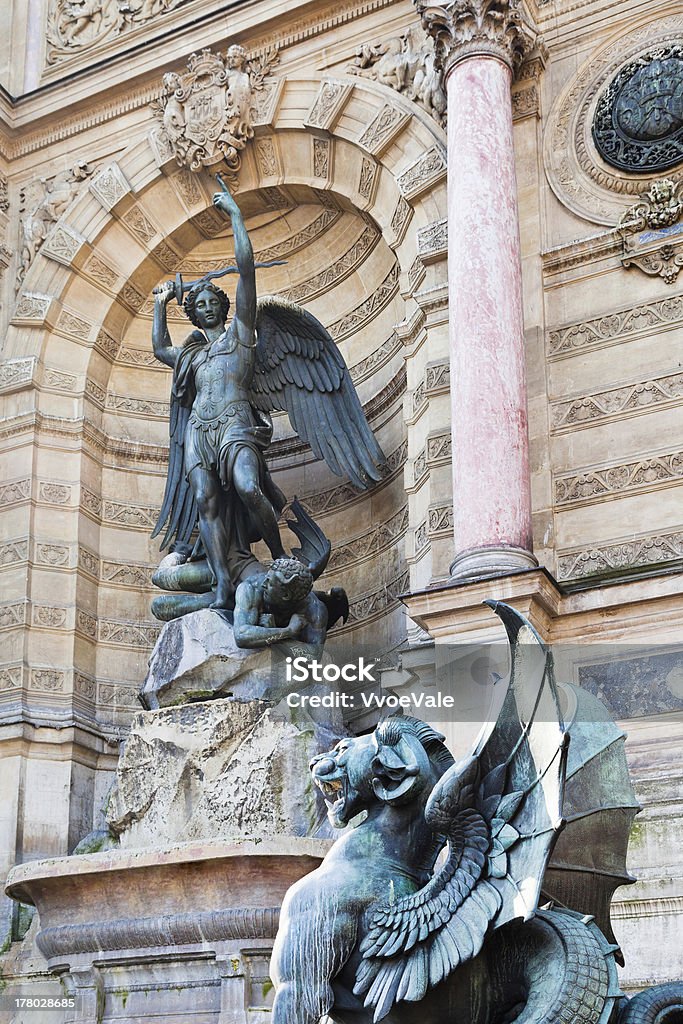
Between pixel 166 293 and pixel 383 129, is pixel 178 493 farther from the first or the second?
pixel 383 129

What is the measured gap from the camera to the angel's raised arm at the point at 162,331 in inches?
393

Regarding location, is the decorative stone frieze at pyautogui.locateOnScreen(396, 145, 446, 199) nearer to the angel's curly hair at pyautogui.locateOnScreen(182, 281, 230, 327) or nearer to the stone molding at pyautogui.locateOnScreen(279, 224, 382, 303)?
the stone molding at pyautogui.locateOnScreen(279, 224, 382, 303)

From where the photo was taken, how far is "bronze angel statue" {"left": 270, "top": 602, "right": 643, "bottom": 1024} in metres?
3.30

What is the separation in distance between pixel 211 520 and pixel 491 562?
219 cm

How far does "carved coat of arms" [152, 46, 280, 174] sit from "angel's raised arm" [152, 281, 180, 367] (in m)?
1.97

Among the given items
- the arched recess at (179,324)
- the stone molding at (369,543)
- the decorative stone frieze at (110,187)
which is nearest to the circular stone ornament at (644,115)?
the arched recess at (179,324)

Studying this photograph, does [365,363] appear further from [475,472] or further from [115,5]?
[115,5]

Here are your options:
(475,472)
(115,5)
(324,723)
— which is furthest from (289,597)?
(115,5)

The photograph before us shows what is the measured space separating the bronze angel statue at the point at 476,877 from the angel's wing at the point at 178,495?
6.64 meters

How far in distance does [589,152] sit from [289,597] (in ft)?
12.6

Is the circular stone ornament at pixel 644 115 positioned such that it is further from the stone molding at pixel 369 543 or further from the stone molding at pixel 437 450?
the stone molding at pixel 369 543

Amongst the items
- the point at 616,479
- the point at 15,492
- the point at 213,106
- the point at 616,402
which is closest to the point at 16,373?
the point at 15,492

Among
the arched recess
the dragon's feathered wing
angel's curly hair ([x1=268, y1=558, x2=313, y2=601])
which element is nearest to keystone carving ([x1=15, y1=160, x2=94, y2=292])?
the arched recess

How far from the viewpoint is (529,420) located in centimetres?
920
